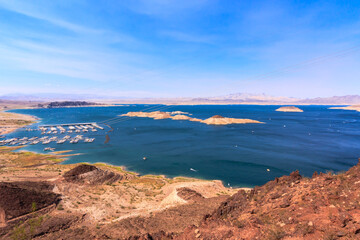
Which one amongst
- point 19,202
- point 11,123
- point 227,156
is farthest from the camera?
point 11,123

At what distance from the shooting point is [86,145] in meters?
74.4

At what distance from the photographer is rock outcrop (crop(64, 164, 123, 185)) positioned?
34062 millimetres

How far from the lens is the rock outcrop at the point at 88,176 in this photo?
34.1 meters

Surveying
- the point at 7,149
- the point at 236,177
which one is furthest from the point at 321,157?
the point at 7,149

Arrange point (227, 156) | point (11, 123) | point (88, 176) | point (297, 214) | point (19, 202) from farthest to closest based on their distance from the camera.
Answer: point (11, 123)
point (227, 156)
point (88, 176)
point (19, 202)
point (297, 214)

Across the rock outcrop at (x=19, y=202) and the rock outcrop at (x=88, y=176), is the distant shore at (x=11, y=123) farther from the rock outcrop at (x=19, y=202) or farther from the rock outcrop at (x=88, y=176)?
the rock outcrop at (x=19, y=202)

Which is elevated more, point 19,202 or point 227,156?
point 19,202

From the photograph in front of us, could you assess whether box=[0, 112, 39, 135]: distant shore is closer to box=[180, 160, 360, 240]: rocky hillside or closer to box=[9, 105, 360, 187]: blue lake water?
box=[9, 105, 360, 187]: blue lake water

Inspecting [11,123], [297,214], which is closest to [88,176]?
[297,214]

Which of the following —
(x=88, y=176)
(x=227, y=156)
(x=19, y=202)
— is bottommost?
(x=227, y=156)

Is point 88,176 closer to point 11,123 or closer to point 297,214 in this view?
point 297,214

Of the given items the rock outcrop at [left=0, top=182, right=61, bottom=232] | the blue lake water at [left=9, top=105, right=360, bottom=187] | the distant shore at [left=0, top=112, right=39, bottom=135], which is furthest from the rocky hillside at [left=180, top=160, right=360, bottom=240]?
the distant shore at [left=0, top=112, right=39, bottom=135]

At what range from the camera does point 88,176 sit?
115 ft

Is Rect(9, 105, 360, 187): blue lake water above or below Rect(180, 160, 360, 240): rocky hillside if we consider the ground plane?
below
